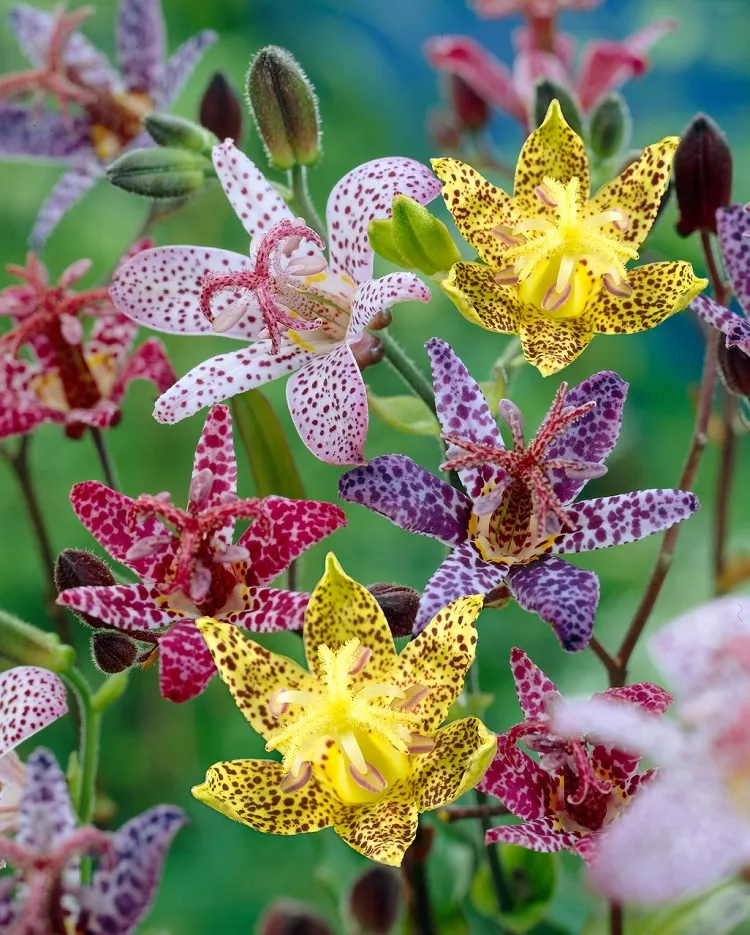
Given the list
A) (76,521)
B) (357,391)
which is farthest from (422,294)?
(76,521)

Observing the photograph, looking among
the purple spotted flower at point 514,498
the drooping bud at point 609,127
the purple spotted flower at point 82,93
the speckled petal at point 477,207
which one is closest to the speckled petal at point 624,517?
the purple spotted flower at point 514,498

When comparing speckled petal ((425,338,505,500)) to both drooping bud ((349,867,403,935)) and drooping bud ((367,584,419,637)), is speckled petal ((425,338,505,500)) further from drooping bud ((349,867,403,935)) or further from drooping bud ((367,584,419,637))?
drooping bud ((349,867,403,935))

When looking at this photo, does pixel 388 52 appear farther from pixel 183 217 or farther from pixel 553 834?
pixel 553 834

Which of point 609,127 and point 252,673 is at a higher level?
point 609,127

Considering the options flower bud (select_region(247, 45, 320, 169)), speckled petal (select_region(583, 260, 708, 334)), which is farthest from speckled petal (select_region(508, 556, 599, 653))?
flower bud (select_region(247, 45, 320, 169))

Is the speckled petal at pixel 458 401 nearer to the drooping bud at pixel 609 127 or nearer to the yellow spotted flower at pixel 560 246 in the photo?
the yellow spotted flower at pixel 560 246

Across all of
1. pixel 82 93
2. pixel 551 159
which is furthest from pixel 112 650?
pixel 82 93

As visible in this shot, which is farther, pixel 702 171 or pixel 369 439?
pixel 369 439

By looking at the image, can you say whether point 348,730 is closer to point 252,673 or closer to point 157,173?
point 252,673
